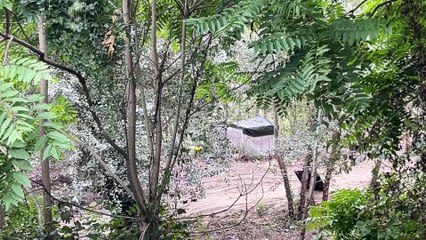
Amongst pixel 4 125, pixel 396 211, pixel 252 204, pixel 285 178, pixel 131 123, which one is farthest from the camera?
pixel 252 204

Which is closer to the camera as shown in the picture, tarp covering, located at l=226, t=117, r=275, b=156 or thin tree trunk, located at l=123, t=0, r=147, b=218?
thin tree trunk, located at l=123, t=0, r=147, b=218

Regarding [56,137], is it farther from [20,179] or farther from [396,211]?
[396,211]

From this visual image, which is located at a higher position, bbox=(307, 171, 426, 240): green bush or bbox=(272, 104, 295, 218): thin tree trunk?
bbox=(307, 171, 426, 240): green bush

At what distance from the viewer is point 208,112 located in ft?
8.38

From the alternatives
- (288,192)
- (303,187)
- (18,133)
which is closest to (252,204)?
(288,192)

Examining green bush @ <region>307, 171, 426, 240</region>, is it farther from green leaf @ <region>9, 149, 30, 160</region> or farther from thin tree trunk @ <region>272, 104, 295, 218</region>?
thin tree trunk @ <region>272, 104, 295, 218</region>

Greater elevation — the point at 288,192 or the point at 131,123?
the point at 131,123

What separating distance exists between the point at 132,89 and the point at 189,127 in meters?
0.73

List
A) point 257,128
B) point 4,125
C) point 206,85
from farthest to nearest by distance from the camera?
point 257,128 < point 206,85 < point 4,125

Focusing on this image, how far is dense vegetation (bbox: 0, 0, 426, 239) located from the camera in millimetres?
1152

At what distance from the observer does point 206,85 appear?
229cm

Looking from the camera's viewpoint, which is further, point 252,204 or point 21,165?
point 252,204

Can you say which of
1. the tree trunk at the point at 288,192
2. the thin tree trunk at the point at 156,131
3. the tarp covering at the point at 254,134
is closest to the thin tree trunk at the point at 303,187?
the tree trunk at the point at 288,192

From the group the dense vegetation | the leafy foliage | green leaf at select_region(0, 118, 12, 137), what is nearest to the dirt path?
the dense vegetation
